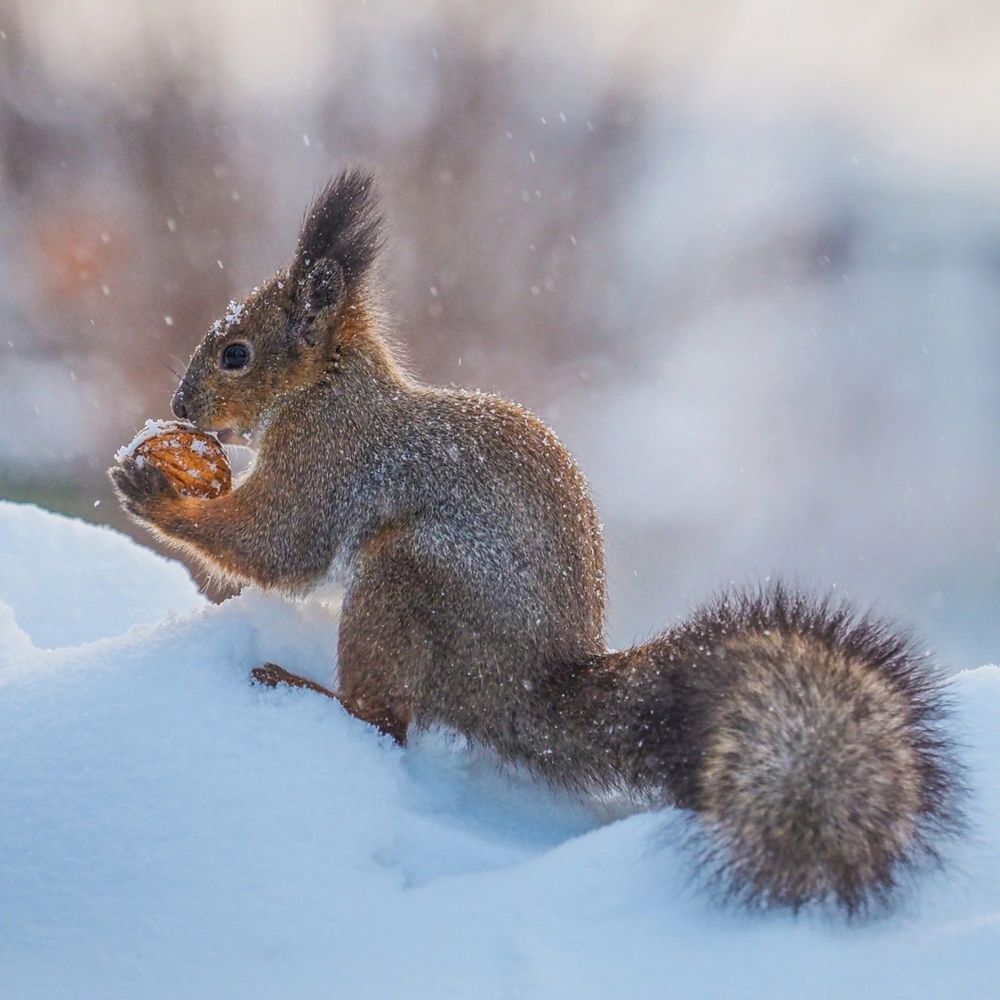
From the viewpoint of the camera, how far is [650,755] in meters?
1.84

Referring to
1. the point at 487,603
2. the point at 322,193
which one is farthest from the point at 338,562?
the point at 322,193

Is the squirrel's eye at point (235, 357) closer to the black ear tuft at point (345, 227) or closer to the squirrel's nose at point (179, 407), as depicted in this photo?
the squirrel's nose at point (179, 407)

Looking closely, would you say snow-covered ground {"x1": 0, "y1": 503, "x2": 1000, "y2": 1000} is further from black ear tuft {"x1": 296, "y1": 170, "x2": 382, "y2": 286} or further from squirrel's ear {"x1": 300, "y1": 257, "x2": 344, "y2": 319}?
black ear tuft {"x1": 296, "y1": 170, "x2": 382, "y2": 286}

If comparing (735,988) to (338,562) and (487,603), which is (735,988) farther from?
(338,562)

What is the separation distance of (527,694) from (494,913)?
2.09ft

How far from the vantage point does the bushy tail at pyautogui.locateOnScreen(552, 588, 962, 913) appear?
1386mm

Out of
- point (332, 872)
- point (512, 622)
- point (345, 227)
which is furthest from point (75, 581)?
point (332, 872)

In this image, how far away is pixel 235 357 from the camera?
2609 mm

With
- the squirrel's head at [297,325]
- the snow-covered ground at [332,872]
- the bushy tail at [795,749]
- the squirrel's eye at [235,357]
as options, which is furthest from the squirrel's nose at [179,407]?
the bushy tail at [795,749]

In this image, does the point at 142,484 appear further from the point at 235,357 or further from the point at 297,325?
the point at 297,325

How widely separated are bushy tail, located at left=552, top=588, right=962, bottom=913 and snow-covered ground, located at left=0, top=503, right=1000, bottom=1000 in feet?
0.18

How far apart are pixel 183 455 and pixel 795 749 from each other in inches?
62.1

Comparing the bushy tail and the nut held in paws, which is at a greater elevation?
the nut held in paws

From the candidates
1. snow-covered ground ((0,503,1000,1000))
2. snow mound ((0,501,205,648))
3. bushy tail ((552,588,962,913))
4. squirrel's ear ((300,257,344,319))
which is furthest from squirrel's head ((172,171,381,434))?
bushy tail ((552,588,962,913))
